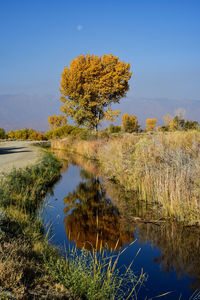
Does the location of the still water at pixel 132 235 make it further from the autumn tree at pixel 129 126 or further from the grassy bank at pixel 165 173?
the autumn tree at pixel 129 126

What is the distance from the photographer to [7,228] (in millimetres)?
5613

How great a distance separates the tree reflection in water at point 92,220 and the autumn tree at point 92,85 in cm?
2269

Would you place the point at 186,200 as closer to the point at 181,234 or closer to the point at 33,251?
the point at 181,234

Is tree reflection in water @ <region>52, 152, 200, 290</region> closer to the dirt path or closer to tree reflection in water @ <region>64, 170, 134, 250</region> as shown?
tree reflection in water @ <region>64, 170, 134, 250</region>

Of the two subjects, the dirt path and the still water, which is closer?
the still water

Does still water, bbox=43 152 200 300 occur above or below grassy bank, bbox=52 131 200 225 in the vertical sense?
below

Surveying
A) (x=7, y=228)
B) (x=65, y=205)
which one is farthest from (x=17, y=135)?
(x=7, y=228)

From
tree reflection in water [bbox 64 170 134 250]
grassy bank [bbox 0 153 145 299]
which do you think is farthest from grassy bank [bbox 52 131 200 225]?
grassy bank [bbox 0 153 145 299]

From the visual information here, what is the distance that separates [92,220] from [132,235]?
165cm

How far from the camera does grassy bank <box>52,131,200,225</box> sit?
7277mm

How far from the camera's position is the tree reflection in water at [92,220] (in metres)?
6.42

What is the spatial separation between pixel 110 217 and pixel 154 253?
2.61 m

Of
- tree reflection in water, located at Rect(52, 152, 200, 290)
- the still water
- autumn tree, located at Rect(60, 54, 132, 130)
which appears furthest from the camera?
autumn tree, located at Rect(60, 54, 132, 130)

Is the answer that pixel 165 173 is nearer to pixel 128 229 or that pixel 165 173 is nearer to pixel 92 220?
pixel 128 229
